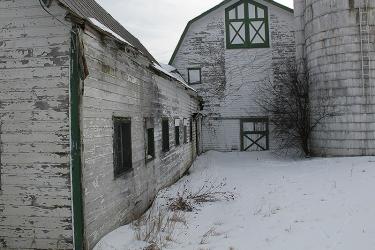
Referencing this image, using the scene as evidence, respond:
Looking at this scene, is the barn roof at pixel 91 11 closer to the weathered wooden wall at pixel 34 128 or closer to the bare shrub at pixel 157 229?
the weathered wooden wall at pixel 34 128

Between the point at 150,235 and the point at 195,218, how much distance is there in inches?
68.9

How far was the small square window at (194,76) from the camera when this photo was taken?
2177 centimetres

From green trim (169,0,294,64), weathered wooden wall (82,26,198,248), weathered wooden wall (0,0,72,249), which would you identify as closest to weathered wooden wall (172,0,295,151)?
green trim (169,0,294,64)

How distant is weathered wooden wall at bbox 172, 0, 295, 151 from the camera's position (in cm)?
2098

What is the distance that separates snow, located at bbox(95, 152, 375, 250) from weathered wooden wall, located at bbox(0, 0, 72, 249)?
0.89 meters

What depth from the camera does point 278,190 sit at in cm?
1005

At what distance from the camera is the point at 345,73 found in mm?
14594

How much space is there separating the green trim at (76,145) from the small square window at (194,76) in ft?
55.5

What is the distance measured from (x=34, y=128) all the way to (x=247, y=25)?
697 inches

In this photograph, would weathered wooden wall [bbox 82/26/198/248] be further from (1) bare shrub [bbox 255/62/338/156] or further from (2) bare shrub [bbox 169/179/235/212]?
(1) bare shrub [bbox 255/62/338/156]

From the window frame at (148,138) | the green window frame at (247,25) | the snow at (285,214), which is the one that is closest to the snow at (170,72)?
the window frame at (148,138)

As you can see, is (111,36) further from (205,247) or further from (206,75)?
(206,75)

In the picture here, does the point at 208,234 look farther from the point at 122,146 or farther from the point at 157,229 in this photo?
the point at 122,146

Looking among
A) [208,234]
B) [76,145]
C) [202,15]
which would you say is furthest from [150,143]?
[202,15]
